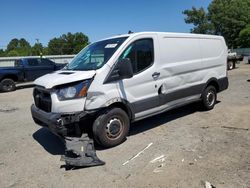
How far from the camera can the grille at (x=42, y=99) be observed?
5408 millimetres

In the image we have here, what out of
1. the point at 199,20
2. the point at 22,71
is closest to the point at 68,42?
the point at 199,20

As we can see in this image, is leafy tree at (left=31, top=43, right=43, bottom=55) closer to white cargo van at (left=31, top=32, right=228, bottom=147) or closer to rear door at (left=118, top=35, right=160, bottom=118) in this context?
white cargo van at (left=31, top=32, right=228, bottom=147)

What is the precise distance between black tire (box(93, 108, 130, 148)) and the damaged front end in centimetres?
22

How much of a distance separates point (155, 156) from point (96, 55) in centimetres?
243

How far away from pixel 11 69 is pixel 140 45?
38.2ft

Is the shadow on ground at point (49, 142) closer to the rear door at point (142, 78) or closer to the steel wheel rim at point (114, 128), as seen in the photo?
the steel wheel rim at point (114, 128)

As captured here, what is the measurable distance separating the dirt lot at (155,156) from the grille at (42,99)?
0.83 meters

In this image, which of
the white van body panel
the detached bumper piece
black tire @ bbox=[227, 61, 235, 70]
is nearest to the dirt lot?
the detached bumper piece

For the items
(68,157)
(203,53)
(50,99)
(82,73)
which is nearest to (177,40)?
(203,53)

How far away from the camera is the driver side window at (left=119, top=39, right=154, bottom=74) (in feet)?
19.3

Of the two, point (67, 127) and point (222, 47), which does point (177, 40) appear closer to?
point (222, 47)

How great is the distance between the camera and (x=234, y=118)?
723 centimetres

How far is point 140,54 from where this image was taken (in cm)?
601

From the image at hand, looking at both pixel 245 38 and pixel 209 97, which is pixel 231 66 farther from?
pixel 245 38
